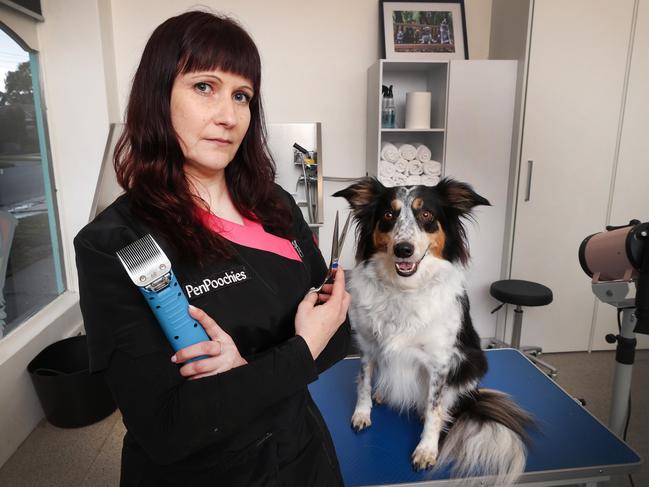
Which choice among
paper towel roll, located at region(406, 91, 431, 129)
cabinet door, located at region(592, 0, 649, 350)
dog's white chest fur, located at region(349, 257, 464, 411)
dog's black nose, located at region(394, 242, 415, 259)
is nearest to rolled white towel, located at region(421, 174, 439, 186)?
paper towel roll, located at region(406, 91, 431, 129)

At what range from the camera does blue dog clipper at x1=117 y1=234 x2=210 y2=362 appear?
26.1 inches

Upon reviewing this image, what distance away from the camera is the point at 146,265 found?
664 mm

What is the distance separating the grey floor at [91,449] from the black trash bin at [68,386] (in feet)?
0.30

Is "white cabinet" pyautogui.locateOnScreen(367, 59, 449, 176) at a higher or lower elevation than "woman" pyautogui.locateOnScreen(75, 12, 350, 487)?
higher

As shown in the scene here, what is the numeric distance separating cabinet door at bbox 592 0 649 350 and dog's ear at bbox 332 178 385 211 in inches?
99.3

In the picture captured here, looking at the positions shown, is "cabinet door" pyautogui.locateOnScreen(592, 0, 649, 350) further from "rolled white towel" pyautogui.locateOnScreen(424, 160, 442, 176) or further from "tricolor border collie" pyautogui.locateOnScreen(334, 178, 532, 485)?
"tricolor border collie" pyautogui.locateOnScreen(334, 178, 532, 485)

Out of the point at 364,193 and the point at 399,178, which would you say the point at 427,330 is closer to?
the point at 364,193

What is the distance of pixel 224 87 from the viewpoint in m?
0.86

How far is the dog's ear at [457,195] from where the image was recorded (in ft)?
6.07

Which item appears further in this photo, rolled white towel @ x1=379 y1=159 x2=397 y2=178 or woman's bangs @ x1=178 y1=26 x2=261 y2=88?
rolled white towel @ x1=379 y1=159 x2=397 y2=178

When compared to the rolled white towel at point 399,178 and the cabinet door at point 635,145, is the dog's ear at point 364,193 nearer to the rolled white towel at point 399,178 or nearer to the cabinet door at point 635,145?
the rolled white towel at point 399,178

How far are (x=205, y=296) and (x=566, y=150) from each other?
3.39 m

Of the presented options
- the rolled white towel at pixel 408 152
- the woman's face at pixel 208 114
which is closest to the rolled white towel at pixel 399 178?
the rolled white towel at pixel 408 152

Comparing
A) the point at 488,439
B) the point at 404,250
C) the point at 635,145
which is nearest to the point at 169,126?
the point at 404,250
